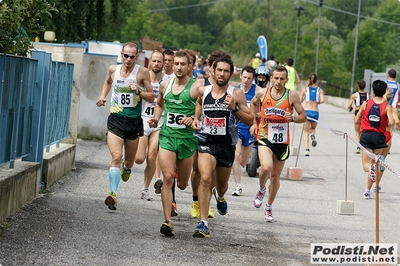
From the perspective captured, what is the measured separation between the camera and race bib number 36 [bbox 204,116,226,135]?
10.8 m

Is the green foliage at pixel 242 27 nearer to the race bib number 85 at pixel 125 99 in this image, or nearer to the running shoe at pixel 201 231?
the race bib number 85 at pixel 125 99

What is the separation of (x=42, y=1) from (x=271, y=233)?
378cm

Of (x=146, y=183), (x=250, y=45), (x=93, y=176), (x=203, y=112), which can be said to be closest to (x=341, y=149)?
(x=93, y=176)

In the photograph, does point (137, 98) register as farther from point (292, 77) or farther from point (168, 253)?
point (292, 77)

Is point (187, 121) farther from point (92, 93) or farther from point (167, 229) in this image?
point (92, 93)

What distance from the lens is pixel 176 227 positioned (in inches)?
441

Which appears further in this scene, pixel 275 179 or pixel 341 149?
pixel 341 149

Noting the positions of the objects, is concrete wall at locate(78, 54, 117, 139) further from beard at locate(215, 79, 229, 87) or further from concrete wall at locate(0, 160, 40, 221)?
beard at locate(215, 79, 229, 87)

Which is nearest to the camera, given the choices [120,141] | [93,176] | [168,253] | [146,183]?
[168,253]

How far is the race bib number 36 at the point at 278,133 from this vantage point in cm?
1259

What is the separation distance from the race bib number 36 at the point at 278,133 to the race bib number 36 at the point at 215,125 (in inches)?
71.9

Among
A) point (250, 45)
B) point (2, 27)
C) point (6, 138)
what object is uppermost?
point (250, 45)

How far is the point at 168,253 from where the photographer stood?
938 cm

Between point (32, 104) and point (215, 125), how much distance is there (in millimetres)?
2850
